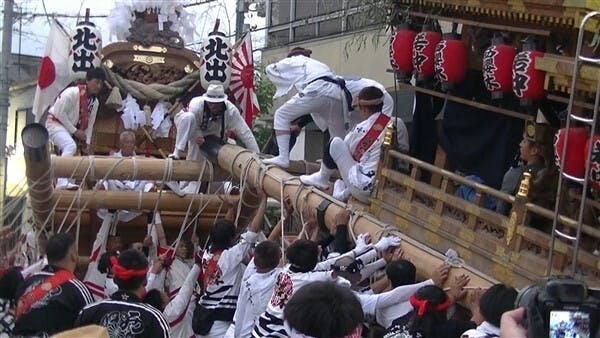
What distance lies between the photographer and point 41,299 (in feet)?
15.6

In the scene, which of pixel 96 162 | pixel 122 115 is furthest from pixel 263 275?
pixel 122 115

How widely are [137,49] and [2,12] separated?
715cm

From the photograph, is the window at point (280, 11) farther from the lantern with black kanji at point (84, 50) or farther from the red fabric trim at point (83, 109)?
the red fabric trim at point (83, 109)

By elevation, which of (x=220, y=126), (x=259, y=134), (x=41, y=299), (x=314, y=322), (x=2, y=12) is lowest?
(x=259, y=134)

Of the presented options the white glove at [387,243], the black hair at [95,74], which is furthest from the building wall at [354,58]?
the white glove at [387,243]

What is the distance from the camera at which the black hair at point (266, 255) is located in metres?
5.80

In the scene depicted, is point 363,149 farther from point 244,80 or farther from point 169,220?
point 244,80

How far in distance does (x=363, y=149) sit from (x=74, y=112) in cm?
401

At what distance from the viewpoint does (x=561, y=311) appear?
3.14m

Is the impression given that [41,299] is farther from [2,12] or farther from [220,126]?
[2,12]

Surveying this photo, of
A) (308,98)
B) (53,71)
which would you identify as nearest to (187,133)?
(308,98)

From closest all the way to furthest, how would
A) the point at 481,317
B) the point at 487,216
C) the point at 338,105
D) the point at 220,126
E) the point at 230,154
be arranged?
the point at 481,317, the point at 487,216, the point at 338,105, the point at 230,154, the point at 220,126

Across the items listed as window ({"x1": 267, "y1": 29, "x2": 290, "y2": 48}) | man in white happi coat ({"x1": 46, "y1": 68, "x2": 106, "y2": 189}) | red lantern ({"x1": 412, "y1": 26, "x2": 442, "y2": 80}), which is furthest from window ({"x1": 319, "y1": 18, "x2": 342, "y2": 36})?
red lantern ({"x1": 412, "y1": 26, "x2": 442, "y2": 80})

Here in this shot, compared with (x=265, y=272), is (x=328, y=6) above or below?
below
